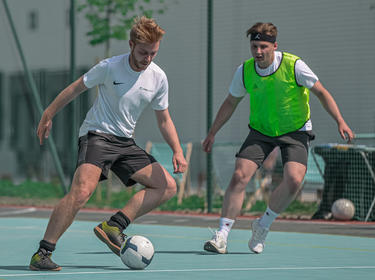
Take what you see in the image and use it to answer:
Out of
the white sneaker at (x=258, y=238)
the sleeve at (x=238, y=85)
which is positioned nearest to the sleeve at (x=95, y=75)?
the sleeve at (x=238, y=85)

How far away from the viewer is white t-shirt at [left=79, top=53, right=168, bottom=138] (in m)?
7.54

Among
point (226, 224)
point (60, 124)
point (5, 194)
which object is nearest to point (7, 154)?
point (60, 124)

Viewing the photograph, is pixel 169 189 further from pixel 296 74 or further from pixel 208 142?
pixel 296 74

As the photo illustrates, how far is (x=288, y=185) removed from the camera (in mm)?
8805

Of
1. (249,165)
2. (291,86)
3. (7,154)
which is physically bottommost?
(7,154)

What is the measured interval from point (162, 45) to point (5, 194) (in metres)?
6.87

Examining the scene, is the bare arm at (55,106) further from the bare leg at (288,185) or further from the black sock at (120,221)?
the bare leg at (288,185)

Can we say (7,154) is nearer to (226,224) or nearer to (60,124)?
(60,124)

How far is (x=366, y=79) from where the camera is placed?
20531 millimetres

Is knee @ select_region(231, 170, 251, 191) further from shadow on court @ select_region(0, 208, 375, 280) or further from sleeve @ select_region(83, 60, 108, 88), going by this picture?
sleeve @ select_region(83, 60, 108, 88)

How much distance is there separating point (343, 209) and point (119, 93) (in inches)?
264

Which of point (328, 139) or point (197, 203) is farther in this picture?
point (328, 139)

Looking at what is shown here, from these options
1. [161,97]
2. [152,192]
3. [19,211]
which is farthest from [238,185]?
[19,211]

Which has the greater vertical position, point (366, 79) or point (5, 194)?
point (366, 79)
